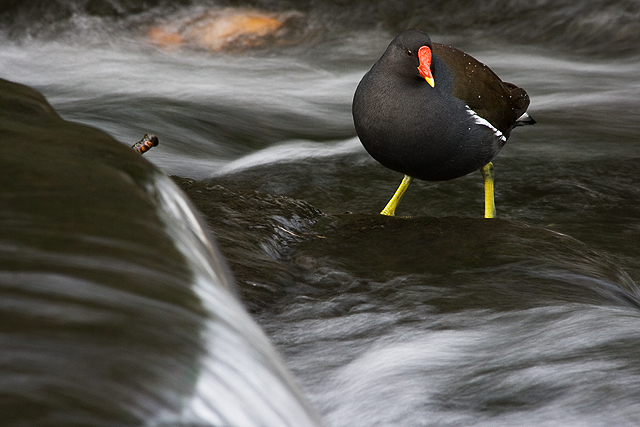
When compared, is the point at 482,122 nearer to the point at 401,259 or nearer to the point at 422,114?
the point at 422,114

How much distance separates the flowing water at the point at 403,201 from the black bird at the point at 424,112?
453mm

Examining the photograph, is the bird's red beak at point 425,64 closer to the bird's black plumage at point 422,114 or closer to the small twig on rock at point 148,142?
the bird's black plumage at point 422,114

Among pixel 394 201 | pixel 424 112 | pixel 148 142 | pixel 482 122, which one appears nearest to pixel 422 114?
pixel 424 112

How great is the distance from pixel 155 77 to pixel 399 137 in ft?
15.3

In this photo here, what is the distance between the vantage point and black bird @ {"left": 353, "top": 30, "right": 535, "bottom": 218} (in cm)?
480

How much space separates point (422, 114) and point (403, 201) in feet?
4.84

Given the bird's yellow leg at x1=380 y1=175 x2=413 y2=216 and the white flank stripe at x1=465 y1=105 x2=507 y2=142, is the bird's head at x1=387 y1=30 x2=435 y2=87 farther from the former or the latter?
the bird's yellow leg at x1=380 y1=175 x2=413 y2=216

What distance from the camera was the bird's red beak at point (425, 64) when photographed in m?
4.70

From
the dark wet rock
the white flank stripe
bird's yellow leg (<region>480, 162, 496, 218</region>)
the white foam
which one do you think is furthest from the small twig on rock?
the white foam

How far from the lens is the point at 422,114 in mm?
4824

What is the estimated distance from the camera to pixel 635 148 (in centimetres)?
709

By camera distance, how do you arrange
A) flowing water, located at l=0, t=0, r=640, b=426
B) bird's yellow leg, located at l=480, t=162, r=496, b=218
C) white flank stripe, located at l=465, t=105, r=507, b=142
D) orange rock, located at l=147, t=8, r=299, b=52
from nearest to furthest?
1. flowing water, located at l=0, t=0, r=640, b=426
2. white flank stripe, located at l=465, t=105, r=507, b=142
3. bird's yellow leg, located at l=480, t=162, r=496, b=218
4. orange rock, located at l=147, t=8, r=299, b=52

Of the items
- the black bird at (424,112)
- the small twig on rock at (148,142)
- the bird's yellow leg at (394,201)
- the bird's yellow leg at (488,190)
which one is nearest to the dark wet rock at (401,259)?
the small twig on rock at (148,142)

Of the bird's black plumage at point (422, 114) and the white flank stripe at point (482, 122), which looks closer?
the bird's black plumage at point (422, 114)
